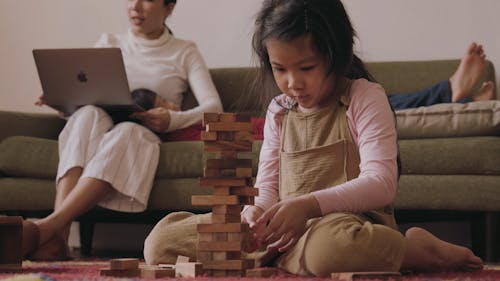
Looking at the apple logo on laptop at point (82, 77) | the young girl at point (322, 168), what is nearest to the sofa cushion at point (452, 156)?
the young girl at point (322, 168)

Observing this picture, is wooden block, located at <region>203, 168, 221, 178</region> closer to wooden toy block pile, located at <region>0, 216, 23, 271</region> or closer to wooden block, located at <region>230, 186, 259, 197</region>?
wooden block, located at <region>230, 186, 259, 197</region>

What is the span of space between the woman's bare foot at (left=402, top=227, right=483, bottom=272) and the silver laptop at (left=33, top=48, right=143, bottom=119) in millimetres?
1167

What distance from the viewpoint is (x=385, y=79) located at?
2832 millimetres

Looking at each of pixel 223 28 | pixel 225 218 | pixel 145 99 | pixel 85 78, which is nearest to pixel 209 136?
pixel 225 218

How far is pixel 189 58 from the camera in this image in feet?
9.15

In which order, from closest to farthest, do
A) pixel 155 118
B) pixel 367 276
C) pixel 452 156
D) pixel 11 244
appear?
pixel 367 276 → pixel 11 244 → pixel 452 156 → pixel 155 118

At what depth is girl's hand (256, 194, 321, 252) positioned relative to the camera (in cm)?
124

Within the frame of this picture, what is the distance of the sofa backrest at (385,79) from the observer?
279cm

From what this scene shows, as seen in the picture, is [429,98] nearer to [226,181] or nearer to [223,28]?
[223,28]

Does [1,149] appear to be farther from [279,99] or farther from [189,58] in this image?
[279,99]

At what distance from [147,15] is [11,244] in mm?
1408

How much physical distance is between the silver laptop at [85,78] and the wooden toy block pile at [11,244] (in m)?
0.92

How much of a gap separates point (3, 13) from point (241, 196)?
250cm

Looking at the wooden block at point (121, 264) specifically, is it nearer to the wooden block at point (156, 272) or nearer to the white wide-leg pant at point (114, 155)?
the wooden block at point (156, 272)
